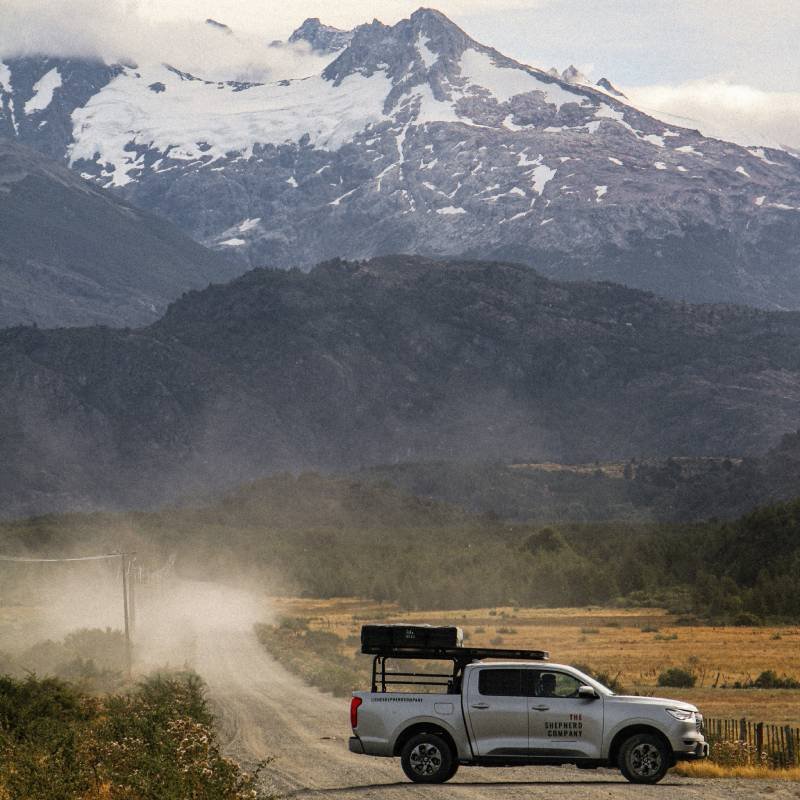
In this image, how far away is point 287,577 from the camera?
154 meters

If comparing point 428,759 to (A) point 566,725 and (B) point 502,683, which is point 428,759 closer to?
(B) point 502,683

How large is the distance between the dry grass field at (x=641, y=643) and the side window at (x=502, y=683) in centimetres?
2031

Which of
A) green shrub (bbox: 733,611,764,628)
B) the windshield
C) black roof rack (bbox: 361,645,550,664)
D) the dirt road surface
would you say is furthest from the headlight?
green shrub (bbox: 733,611,764,628)

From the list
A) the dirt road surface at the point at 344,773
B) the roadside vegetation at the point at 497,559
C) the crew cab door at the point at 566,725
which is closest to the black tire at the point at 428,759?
the dirt road surface at the point at 344,773

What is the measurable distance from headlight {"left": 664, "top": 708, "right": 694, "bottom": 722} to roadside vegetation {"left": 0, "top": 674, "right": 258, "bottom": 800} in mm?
7254

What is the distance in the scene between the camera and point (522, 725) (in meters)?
26.2

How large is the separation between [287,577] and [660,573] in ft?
139

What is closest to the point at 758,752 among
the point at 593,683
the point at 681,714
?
the point at 681,714

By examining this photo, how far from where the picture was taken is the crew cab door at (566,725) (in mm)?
26000

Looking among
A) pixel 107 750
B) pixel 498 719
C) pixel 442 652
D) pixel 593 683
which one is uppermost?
pixel 442 652

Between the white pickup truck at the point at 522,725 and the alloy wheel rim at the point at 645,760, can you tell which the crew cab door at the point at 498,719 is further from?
the alloy wheel rim at the point at 645,760

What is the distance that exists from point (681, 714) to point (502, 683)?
3.14m

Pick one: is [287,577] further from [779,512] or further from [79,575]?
[779,512]

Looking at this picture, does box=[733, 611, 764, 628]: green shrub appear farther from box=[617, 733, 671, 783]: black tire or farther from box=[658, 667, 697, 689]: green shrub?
box=[617, 733, 671, 783]: black tire
